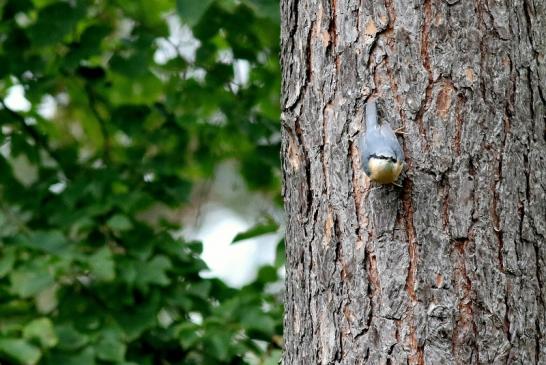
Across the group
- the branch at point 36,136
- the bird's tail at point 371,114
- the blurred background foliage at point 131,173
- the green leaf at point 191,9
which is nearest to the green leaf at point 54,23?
the blurred background foliage at point 131,173

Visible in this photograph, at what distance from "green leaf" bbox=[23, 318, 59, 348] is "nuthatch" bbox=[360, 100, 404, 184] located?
1.65 meters

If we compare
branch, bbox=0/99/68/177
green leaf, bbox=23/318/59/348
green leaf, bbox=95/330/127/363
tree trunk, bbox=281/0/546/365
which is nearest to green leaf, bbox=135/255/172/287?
green leaf, bbox=95/330/127/363

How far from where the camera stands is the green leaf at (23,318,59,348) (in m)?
2.92

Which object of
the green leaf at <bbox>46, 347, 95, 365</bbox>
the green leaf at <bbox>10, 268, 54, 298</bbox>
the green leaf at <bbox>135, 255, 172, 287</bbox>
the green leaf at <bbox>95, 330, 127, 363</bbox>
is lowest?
the green leaf at <bbox>46, 347, 95, 365</bbox>

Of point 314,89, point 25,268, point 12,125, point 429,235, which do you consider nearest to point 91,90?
point 12,125

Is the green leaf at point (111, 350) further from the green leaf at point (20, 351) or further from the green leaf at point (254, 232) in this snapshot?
the green leaf at point (254, 232)

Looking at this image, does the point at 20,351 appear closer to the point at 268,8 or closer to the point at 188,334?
the point at 188,334

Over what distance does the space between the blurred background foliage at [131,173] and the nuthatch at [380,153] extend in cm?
119

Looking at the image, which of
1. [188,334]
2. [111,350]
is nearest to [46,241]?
A: [111,350]

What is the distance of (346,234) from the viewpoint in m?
1.74

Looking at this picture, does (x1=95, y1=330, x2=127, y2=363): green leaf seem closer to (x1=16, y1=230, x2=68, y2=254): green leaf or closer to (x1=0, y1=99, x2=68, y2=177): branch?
(x1=16, y1=230, x2=68, y2=254): green leaf

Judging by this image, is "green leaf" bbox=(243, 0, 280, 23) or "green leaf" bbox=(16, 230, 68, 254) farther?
"green leaf" bbox=(16, 230, 68, 254)

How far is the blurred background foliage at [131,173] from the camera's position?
3.03m

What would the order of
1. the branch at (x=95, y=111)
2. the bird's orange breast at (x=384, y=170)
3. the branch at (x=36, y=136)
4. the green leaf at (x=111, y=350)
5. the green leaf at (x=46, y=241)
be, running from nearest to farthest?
the bird's orange breast at (x=384, y=170), the green leaf at (x=111, y=350), the green leaf at (x=46, y=241), the branch at (x=36, y=136), the branch at (x=95, y=111)
